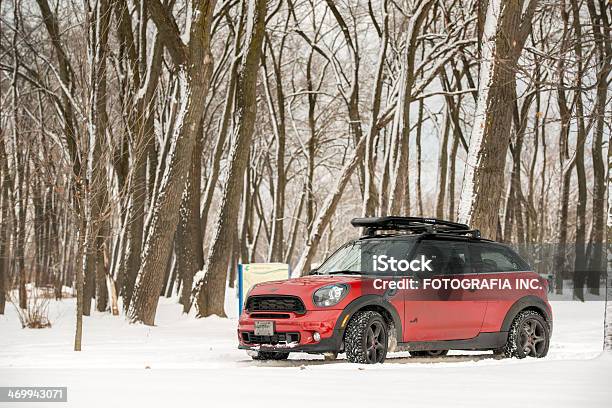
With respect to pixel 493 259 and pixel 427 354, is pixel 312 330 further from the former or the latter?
pixel 493 259

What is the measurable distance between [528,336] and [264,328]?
144 inches

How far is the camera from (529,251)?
3453cm

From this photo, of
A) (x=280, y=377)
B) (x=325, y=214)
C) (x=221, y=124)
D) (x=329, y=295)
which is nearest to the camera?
(x=280, y=377)

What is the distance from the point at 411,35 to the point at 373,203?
734 cm

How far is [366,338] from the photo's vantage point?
36.1 ft

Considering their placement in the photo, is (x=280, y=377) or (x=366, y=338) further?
(x=366, y=338)

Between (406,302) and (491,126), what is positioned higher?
(491,126)

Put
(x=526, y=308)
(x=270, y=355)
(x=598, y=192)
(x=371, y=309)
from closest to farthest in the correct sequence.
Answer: (x=371, y=309) < (x=270, y=355) < (x=526, y=308) < (x=598, y=192)

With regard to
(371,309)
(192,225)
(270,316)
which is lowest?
(270,316)

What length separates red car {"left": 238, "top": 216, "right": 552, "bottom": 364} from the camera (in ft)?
36.1

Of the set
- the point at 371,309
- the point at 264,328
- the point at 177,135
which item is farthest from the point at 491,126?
the point at 264,328

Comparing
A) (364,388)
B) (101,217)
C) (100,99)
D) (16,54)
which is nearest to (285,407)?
(364,388)

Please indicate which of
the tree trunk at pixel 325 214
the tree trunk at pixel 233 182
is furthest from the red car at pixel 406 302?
the tree trunk at pixel 325 214

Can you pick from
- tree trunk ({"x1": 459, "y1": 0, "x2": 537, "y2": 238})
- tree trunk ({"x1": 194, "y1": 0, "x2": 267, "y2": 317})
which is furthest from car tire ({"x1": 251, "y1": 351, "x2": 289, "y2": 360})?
tree trunk ({"x1": 194, "y1": 0, "x2": 267, "y2": 317})
